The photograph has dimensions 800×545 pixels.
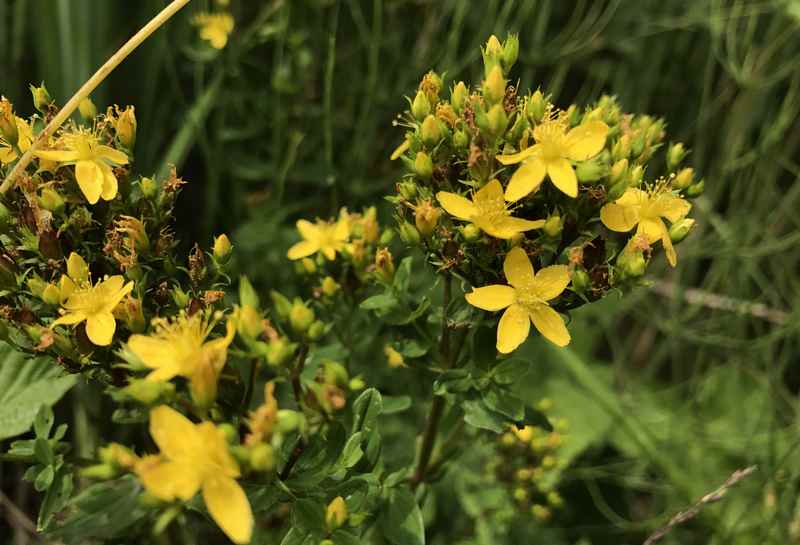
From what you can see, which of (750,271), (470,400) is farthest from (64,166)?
(750,271)

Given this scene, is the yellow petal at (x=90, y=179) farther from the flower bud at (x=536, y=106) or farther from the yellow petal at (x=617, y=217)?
the yellow petal at (x=617, y=217)

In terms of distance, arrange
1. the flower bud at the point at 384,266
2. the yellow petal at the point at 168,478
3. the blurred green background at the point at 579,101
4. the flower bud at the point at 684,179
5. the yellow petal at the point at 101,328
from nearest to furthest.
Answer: the yellow petal at the point at 168,478, the yellow petal at the point at 101,328, the flower bud at the point at 384,266, the flower bud at the point at 684,179, the blurred green background at the point at 579,101

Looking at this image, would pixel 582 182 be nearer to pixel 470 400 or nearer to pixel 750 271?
pixel 470 400

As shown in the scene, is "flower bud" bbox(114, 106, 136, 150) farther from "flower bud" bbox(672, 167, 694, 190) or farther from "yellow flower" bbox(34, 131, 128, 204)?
"flower bud" bbox(672, 167, 694, 190)

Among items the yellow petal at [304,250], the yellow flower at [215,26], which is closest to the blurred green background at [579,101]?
the yellow flower at [215,26]

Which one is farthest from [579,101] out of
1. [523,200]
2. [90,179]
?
[90,179]

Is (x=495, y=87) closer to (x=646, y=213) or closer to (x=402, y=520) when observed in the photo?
(x=646, y=213)

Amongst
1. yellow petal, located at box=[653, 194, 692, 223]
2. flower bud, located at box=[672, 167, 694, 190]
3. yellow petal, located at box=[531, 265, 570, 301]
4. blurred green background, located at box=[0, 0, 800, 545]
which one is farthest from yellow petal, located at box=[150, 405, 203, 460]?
blurred green background, located at box=[0, 0, 800, 545]
